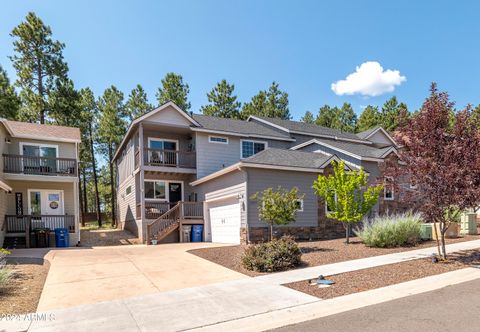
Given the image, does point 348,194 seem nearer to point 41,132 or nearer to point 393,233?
point 393,233

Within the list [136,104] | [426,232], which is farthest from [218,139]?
[136,104]

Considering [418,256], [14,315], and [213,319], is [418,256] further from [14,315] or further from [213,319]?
[14,315]

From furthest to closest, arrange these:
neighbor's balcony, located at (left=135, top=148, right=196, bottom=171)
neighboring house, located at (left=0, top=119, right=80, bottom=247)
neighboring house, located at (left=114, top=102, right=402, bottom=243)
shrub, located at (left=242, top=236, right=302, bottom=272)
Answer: neighbor's balcony, located at (left=135, top=148, right=196, bottom=171) → neighboring house, located at (left=0, top=119, right=80, bottom=247) → neighboring house, located at (left=114, top=102, right=402, bottom=243) → shrub, located at (left=242, top=236, right=302, bottom=272)

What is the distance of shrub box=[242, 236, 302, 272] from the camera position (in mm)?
9104

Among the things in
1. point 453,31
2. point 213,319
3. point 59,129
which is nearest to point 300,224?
point 213,319

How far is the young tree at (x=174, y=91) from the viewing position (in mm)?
33188

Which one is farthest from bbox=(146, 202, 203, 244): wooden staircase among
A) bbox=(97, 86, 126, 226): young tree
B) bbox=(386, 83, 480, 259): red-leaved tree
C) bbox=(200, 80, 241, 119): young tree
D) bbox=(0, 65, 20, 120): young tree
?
bbox=(200, 80, 241, 119): young tree

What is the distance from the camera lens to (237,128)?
22250 millimetres

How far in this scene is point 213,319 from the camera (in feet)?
17.6

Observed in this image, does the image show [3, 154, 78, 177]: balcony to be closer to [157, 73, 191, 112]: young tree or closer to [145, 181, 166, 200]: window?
[145, 181, 166, 200]: window

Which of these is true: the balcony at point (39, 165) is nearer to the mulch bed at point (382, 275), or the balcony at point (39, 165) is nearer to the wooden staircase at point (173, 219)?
the wooden staircase at point (173, 219)

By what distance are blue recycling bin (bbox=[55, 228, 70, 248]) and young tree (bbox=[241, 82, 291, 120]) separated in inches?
975

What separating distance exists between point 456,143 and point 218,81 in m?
30.5

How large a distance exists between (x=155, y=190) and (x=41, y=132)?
300 inches
